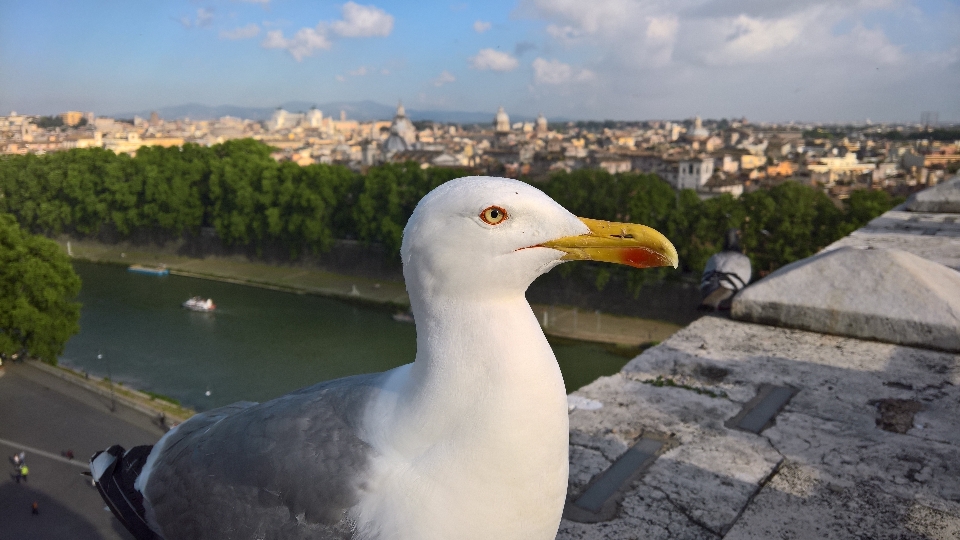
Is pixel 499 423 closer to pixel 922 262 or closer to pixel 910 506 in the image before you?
pixel 910 506

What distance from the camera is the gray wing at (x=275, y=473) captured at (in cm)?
137

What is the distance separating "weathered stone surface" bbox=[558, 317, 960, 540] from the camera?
1821mm

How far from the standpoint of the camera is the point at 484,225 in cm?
129

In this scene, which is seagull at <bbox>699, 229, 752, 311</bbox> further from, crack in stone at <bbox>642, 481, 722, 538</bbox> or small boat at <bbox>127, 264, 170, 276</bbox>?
small boat at <bbox>127, 264, 170, 276</bbox>

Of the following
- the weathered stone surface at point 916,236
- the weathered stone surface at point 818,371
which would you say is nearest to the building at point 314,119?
the weathered stone surface at point 916,236

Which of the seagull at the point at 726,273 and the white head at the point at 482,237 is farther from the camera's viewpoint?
the seagull at the point at 726,273

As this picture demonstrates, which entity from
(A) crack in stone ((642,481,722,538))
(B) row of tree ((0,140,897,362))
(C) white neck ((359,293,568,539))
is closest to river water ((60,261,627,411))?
(B) row of tree ((0,140,897,362))

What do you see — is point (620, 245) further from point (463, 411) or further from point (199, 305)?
point (199, 305)

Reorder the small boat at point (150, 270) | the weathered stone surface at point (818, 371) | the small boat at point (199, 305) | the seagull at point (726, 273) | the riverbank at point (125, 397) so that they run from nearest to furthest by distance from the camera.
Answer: the weathered stone surface at point (818, 371), the seagull at point (726, 273), the riverbank at point (125, 397), the small boat at point (199, 305), the small boat at point (150, 270)

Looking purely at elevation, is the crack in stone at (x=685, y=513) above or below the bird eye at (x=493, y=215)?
below

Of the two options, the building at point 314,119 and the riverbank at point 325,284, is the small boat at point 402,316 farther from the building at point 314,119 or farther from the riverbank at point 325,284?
the building at point 314,119

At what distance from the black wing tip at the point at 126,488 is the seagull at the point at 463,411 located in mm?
496

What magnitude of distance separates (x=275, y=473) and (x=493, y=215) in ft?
2.25

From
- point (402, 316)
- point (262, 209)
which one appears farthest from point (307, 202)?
point (402, 316)
